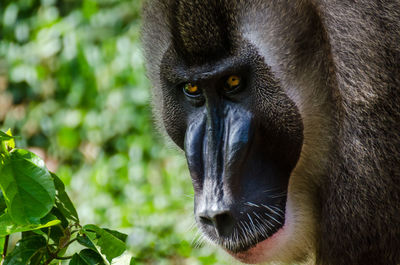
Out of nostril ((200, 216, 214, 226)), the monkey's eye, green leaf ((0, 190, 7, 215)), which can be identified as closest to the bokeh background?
the monkey's eye

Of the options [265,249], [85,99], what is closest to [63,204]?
[265,249]

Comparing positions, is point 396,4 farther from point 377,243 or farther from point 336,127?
point 377,243

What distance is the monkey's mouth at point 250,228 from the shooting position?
9.44ft

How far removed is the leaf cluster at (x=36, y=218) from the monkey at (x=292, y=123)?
0.54 metres

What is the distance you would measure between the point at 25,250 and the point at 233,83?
3.41ft

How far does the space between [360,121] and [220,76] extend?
57 centimetres

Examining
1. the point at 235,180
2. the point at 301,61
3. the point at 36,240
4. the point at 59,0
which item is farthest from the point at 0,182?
the point at 59,0

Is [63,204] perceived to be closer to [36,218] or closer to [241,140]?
[36,218]

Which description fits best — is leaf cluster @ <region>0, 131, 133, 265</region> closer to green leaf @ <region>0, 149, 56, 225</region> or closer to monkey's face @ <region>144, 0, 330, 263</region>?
green leaf @ <region>0, 149, 56, 225</region>

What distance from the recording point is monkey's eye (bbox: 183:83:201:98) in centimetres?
310

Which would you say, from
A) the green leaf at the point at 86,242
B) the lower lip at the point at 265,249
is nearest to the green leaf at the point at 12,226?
the green leaf at the point at 86,242

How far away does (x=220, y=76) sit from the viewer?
9.71ft

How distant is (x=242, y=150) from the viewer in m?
2.83

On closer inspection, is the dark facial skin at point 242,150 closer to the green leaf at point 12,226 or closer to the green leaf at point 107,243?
the green leaf at point 107,243
